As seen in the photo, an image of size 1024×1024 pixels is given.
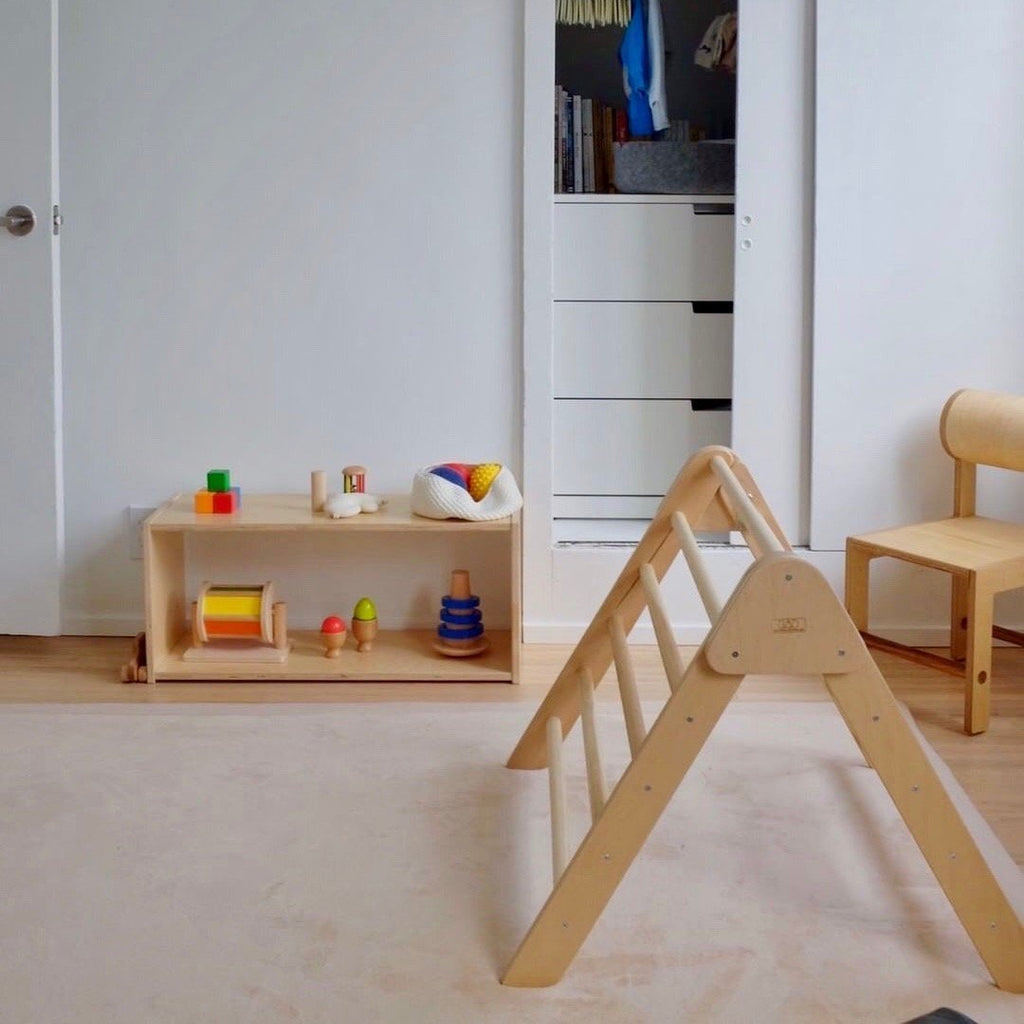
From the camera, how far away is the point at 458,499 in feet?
9.80

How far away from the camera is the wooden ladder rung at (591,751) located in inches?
73.1

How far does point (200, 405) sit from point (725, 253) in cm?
125

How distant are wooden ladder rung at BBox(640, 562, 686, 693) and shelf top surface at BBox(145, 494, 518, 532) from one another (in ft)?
2.86

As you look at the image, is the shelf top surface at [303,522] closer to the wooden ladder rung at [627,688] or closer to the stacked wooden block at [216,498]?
the stacked wooden block at [216,498]

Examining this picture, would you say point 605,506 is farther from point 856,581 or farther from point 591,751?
point 591,751

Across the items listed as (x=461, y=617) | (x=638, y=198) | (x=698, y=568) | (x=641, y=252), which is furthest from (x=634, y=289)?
(x=698, y=568)

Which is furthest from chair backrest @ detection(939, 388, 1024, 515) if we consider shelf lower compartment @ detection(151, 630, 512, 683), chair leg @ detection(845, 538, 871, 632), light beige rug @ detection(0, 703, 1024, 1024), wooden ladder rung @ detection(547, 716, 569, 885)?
wooden ladder rung @ detection(547, 716, 569, 885)

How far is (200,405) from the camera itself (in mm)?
3287

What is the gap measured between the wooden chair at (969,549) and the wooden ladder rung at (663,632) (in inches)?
32.3

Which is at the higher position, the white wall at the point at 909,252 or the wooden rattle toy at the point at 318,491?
the white wall at the point at 909,252

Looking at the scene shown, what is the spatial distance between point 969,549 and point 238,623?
146cm

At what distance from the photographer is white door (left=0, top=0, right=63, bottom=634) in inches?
121

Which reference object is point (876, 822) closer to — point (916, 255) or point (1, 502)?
point (916, 255)

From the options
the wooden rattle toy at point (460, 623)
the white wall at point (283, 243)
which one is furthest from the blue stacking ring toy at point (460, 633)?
the white wall at point (283, 243)
